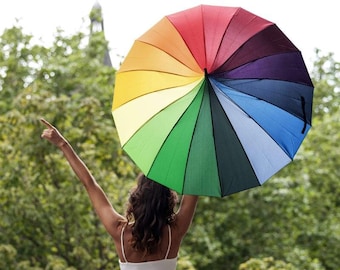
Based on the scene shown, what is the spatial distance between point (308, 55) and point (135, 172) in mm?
7720

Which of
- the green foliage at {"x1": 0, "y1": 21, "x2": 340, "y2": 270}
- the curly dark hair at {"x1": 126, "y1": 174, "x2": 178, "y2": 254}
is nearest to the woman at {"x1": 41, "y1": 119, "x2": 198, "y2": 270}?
the curly dark hair at {"x1": 126, "y1": 174, "x2": 178, "y2": 254}

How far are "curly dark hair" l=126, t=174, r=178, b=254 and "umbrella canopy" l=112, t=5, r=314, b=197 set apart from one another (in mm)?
79

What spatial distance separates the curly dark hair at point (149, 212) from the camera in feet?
8.25

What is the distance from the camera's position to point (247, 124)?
2635 millimetres

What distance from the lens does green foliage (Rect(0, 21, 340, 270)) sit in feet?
22.9

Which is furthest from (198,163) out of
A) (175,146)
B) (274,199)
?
(274,199)

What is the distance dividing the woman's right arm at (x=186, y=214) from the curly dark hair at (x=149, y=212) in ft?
0.09

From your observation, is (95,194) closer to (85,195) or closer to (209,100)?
(209,100)

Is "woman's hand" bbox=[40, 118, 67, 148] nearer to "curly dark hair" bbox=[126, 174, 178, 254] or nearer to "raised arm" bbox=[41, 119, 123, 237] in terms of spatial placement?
"raised arm" bbox=[41, 119, 123, 237]

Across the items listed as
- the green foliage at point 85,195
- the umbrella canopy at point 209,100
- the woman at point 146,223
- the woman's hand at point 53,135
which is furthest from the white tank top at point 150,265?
the green foliage at point 85,195

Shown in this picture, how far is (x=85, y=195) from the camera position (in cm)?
696

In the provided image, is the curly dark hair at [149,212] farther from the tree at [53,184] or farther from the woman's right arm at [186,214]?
the tree at [53,184]

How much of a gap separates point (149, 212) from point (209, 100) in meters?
0.41

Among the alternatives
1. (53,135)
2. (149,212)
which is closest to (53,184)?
(53,135)
